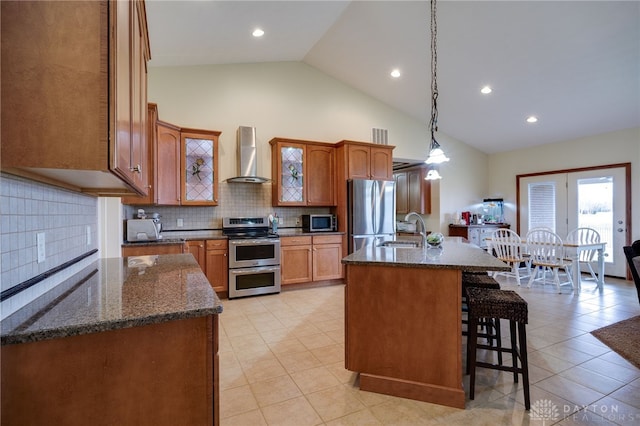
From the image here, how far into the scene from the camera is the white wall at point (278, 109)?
4566mm

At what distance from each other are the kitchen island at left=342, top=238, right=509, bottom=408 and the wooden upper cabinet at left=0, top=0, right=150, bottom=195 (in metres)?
1.61

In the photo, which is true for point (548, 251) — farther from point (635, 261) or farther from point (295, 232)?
point (295, 232)

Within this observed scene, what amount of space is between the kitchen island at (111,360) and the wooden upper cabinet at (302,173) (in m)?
3.79

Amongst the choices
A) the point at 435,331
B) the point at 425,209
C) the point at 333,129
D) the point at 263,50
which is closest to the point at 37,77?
the point at 435,331

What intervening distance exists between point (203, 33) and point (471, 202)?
6.15 m

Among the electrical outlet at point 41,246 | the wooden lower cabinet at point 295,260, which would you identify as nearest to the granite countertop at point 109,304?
the electrical outlet at point 41,246

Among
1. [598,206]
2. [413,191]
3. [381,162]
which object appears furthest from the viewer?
[413,191]

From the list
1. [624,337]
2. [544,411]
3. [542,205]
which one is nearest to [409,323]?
[544,411]

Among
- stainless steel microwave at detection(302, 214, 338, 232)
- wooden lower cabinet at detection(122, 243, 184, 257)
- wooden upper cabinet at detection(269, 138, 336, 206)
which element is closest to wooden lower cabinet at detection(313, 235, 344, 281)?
stainless steel microwave at detection(302, 214, 338, 232)

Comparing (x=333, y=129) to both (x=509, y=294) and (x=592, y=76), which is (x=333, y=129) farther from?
(x=509, y=294)

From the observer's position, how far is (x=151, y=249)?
137 inches

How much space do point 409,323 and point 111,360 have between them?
5.40ft

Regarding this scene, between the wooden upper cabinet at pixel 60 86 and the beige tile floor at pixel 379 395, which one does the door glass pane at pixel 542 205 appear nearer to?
the beige tile floor at pixel 379 395

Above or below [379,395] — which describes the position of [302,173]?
above
